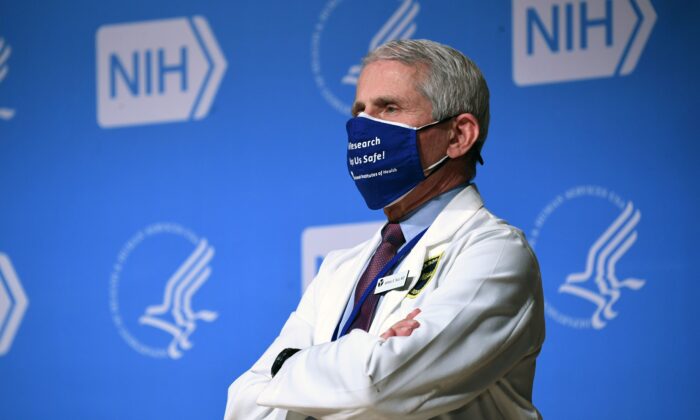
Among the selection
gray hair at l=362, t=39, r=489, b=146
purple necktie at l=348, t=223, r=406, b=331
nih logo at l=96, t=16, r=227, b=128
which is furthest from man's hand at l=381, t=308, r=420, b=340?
nih logo at l=96, t=16, r=227, b=128

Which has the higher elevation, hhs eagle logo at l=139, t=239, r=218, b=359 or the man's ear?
the man's ear

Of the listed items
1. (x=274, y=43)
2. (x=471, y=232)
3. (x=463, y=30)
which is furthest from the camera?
(x=274, y=43)

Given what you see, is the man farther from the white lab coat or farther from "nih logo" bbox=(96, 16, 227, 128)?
"nih logo" bbox=(96, 16, 227, 128)

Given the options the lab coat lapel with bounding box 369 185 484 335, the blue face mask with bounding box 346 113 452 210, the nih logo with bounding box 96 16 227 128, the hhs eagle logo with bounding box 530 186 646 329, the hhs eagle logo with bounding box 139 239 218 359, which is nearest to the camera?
the lab coat lapel with bounding box 369 185 484 335

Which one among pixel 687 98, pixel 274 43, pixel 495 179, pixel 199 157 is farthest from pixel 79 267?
pixel 687 98

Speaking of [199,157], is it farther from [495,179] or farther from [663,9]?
[663,9]

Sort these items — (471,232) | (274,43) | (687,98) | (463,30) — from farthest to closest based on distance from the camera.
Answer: (274,43)
(463,30)
(687,98)
(471,232)

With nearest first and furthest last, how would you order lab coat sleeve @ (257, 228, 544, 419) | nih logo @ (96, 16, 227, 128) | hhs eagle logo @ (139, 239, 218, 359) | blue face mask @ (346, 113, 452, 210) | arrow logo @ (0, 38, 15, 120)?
lab coat sleeve @ (257, 228, 544, 419), blue face mask @ (346, 113, 452, 210), hhs eagle logo @ (139, 239, 218, 359), nih logo @ (96, 16, 227, 128), arrow logo @ (0, 38, 15, 120)

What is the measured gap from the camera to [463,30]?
3660 mm

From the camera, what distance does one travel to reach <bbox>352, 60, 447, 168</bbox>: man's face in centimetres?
255

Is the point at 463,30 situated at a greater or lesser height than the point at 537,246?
greater

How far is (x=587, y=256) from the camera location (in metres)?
3.37

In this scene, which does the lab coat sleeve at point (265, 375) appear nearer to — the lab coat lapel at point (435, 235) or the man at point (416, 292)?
the man at point (416, 292)

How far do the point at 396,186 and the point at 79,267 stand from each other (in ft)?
5.97
